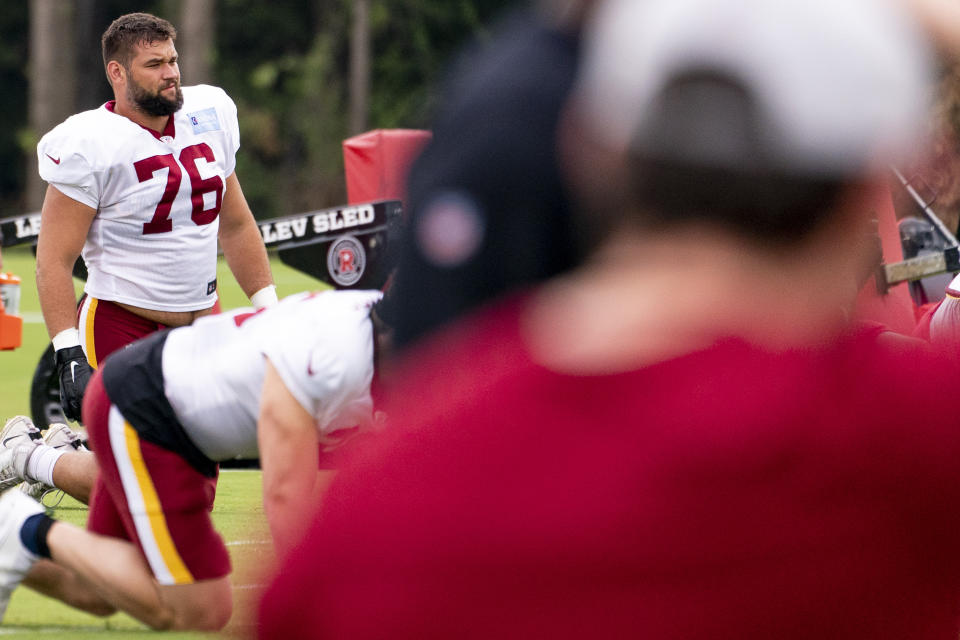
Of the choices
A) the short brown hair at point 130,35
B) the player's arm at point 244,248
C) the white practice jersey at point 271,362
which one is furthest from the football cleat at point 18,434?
the white practice jersey at point 271,362

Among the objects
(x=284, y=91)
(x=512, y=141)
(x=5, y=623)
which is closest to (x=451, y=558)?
(x=512, y=141)

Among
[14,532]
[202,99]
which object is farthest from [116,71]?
[14,532]

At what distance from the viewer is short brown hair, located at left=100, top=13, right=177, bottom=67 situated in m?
5.54

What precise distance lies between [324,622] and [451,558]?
0.09 meters

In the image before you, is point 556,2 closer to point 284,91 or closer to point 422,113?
point 422,113

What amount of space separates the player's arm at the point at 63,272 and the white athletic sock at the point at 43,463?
0.19 meters

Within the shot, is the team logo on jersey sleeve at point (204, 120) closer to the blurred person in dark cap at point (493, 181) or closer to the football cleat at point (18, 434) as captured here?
the football cleat at point (18, 434)

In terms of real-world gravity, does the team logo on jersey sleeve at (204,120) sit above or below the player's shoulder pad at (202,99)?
below

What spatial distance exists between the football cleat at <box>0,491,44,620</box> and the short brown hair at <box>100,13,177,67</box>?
7.31ft

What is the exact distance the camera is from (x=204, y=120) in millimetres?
5605

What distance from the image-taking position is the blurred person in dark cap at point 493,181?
1.01m

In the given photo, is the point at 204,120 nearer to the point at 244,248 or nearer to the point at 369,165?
the point at 244,248

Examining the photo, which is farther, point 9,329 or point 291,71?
point 291,71

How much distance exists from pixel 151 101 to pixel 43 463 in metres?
1.30
